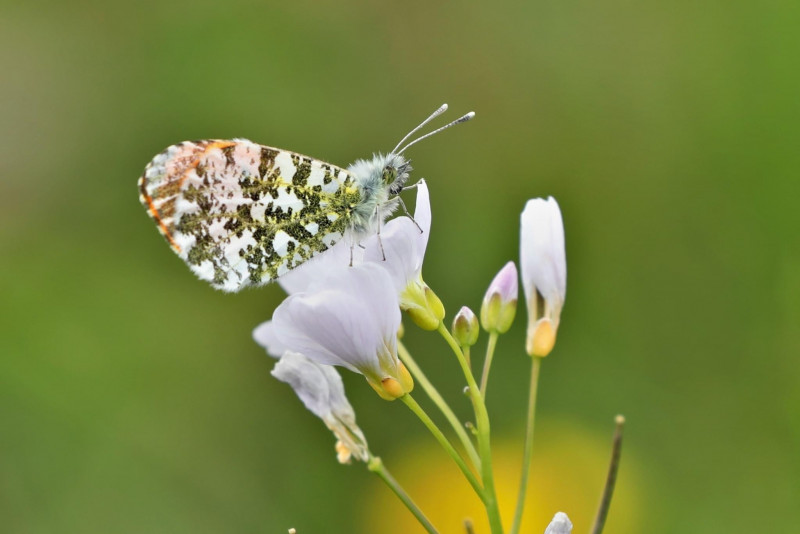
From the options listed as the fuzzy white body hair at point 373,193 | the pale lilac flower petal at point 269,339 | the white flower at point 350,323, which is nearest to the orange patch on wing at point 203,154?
the fuzzy white body hair at point 373,193

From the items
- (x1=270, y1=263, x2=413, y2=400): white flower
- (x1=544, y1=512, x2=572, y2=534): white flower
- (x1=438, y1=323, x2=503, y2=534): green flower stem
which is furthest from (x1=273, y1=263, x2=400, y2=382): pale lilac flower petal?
(x1=544, y1=512, x2=572, y2=534): white flower

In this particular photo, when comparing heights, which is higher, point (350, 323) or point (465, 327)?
point (350, 323)

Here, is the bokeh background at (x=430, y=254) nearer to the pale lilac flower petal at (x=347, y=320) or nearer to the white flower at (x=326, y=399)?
the white flower at (x=326, y=399)

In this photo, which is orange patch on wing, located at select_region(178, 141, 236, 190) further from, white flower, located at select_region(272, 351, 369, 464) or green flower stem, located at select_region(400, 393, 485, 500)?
green flower stem, located at select_region(400, 393, 485, 500)

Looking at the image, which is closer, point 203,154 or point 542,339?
point 542,339

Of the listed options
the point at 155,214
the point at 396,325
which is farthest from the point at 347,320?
the point at 155,214

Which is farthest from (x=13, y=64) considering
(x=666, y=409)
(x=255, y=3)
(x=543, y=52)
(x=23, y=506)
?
(x=666, y=409)

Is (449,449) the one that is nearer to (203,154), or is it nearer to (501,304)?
(501,304)
